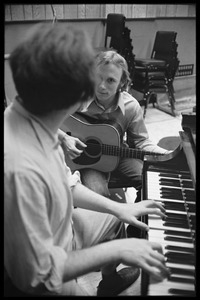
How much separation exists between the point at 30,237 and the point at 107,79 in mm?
1385

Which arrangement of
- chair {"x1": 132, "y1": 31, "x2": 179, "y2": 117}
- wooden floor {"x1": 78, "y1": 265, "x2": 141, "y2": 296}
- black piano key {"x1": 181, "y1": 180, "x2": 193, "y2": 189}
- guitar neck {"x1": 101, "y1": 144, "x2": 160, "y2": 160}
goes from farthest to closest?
1. chair {"x1": 132, "y1": 31, "x2": 179, "y2": 117}
2. guitar neck {"x1": 101, "y1": 144, "x2": 160, "y2": 160}
3. wooden floor {"x1": 78, "y1": 265, "x2": 141, "y2": 296}
4. black piano key {"x1": 181, "y1": 180, "x2": 193, "y2": 189}

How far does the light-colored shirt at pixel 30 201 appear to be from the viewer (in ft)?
2.60

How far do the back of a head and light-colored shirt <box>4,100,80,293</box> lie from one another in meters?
0.08

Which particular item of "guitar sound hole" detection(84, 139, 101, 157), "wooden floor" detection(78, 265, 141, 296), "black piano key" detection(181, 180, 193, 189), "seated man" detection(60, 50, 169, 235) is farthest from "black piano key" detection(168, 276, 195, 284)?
"guitar sound hole" detection(84, 139, 101, 157)

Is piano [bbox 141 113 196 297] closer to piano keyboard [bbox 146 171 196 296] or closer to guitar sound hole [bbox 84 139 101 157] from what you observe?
piano keyboard [bbox 146 171 196 296]

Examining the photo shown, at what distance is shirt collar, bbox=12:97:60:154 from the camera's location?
34.0 inches

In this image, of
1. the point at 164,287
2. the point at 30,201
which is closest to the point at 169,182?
the point at 164,287

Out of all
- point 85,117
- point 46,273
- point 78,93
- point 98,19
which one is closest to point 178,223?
point 46,273

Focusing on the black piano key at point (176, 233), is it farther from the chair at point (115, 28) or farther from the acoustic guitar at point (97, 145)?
the chair at point (115, 28)

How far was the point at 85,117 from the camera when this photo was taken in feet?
6.86

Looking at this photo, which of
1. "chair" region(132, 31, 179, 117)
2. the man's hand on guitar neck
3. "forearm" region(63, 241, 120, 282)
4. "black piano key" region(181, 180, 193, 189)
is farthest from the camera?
"chair" region(132, 31, 179, 117)

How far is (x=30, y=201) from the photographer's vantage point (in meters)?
0.80

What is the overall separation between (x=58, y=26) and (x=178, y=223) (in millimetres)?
835

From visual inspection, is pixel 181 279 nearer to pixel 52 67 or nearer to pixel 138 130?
pixel 52 67
